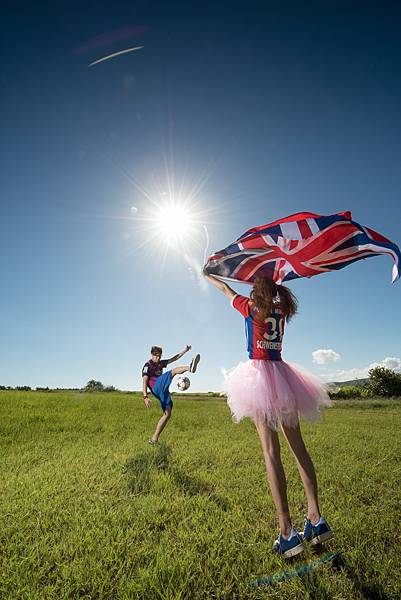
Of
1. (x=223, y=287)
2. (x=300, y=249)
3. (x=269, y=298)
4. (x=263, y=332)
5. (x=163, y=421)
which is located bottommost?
(x=163, y=421)

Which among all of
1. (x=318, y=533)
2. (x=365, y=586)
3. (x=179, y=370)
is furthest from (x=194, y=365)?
(x=365, y=586)

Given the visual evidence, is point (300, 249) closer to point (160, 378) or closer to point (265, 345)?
point (265, 345)

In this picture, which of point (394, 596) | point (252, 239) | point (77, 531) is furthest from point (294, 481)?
point (252, 239)

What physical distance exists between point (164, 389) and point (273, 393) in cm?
524

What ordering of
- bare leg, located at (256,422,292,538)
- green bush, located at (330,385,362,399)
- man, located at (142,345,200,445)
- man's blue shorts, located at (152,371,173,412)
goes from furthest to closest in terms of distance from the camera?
green bush, located at (330,385,362,399), man's blue shorts, located at (152,371,173,412), man, located at (142,345,200,445), bare leg, located at (256,422,292,538)

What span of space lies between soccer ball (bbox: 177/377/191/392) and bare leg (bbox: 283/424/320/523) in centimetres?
520

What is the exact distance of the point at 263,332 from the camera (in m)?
3.49

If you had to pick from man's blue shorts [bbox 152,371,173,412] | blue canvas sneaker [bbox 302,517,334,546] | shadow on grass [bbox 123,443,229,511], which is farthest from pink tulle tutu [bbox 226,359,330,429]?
man's blue shorts [bbox 152,371,173,412]

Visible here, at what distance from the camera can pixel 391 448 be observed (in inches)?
314

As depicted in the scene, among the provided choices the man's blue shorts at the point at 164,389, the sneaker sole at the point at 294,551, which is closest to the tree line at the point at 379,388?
the man's blue shorts at the point at 164,389

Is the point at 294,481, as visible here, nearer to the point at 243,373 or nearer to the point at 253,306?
the point at 243,373

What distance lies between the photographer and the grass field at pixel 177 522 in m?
2.59

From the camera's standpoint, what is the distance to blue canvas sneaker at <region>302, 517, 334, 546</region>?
295 centimetres

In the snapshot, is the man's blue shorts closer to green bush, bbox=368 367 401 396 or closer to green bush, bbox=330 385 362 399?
green bush, bbox=330 385 362 399
